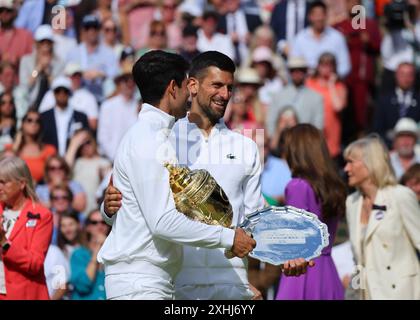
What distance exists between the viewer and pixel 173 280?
24.2 feet

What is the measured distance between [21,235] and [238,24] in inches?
320

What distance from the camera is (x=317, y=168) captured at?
9055mm

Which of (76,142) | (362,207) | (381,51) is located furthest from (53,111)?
(362,207)

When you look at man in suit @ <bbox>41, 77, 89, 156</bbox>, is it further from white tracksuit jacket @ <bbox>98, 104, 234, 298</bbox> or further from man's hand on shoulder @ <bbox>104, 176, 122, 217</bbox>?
white tracksuit jacket @ <bbox>98, 104, 234, 298</bbox>

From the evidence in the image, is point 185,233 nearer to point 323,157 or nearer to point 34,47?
point 323,157

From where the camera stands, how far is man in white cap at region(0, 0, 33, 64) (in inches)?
602

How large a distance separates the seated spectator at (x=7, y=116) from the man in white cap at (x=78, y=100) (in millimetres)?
328

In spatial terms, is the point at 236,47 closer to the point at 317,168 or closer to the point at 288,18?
the point at 288,18

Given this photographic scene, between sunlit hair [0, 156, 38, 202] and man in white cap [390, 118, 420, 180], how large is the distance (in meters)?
5.95

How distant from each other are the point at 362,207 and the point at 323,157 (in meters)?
0.80

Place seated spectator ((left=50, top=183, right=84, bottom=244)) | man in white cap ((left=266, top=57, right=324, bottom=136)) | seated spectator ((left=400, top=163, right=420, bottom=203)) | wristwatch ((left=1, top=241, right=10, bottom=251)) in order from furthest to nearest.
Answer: man in white cap ((left=266, top=57, right=324, bottom=136)), seated spectator ((left=50, top=183, right=84, bottom=244)), seated spectator ((left=400, top=163, right=420, bottom=203)), wristwatch ((left=1, top=241, right=10, bottom=251))

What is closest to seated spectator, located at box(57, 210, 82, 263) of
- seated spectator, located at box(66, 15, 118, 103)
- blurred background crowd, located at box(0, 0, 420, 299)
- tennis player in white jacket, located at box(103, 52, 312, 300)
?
blurred background crowd, located at box(0, 0, 420, 299)

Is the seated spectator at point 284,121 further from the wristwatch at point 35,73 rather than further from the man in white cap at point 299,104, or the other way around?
the wristwatch at point 35,73

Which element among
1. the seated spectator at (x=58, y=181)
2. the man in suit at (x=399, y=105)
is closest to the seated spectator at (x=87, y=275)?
the seated spectator at (x=58, y=181)
